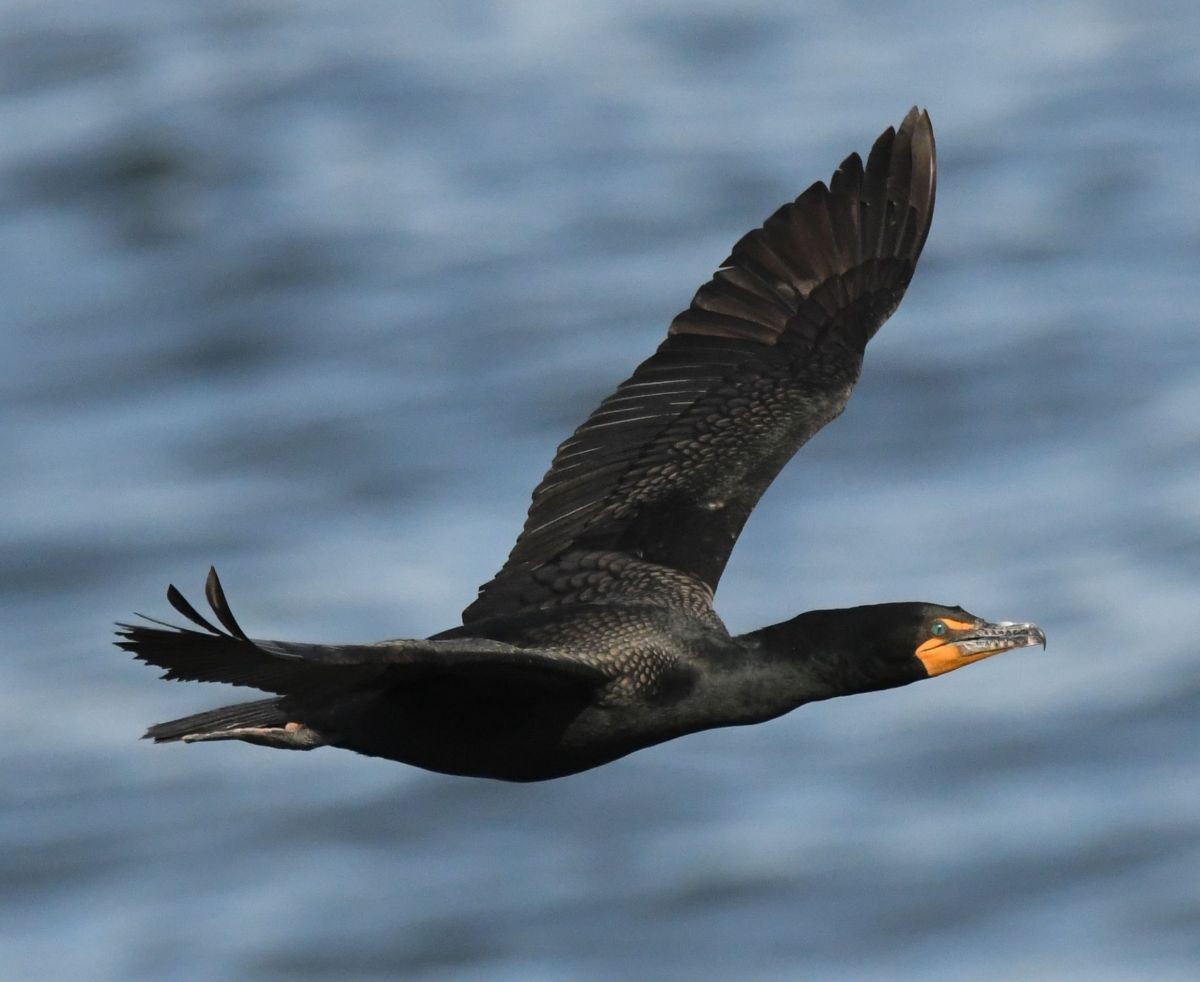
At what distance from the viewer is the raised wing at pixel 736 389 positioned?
16141 mm

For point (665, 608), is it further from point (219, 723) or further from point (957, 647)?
point (219, 723)

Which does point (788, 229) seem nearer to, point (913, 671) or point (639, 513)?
point (639, 513)

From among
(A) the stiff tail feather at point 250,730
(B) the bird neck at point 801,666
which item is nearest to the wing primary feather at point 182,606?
(A) the stiff tail feather at point 250,730

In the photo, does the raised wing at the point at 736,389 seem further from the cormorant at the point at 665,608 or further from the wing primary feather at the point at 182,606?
the wing primary feather at the point at 182,606

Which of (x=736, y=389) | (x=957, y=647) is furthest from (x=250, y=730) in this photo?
(x=736, y=389)

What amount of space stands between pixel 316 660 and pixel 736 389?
5.77 m

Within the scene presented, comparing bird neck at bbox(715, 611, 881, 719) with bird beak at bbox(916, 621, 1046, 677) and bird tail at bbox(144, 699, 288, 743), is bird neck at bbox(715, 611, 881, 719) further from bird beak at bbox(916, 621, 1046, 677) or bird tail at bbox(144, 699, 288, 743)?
bird tail at bbox(144, 699, 288, 743)

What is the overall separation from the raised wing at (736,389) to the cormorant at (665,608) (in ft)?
0.04

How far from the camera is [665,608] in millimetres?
15039

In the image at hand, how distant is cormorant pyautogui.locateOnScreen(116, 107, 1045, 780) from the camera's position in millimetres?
13680

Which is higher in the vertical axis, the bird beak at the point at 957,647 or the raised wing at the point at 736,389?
the raised wing at the point at 736,389

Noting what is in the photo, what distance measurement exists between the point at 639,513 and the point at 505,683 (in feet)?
8.76

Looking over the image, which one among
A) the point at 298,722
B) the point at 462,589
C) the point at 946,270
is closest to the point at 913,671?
the point at 298,722

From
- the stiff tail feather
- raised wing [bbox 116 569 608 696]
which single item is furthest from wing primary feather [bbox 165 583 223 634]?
the stiff tail feather
